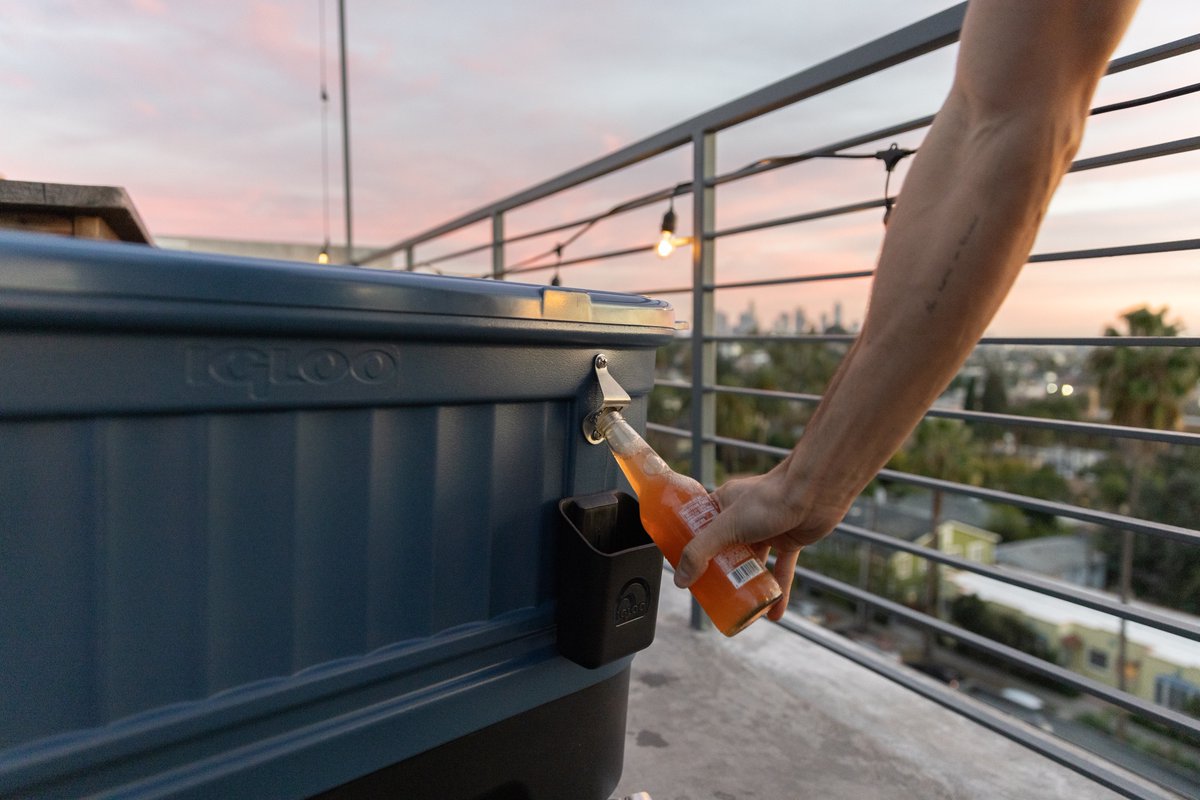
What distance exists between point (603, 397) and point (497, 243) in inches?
112

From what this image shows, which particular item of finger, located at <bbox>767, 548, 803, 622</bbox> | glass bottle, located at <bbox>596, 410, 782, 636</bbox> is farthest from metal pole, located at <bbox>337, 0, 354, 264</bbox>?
finger, located at <bbox>767, 548, 803, 622</bbox>

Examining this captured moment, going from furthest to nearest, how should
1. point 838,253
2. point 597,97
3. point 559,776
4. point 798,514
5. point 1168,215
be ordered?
point 1168,215 < point 838,253 < point 597,97 < point 559,776 < point 798,514

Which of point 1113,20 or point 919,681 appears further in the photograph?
point 919,681

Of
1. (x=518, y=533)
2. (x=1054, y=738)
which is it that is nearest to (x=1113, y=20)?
(x=518, y=533)

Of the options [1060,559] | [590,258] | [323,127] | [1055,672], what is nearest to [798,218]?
[590,258]

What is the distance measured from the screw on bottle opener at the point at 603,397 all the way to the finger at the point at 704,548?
190 millimetres

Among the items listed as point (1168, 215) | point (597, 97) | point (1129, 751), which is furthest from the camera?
point (1129, 751)

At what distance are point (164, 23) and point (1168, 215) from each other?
80.2 ft

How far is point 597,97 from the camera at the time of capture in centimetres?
488

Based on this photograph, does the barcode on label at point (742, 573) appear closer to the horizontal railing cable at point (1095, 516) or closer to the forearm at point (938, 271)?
the forearm at point (938, 271)

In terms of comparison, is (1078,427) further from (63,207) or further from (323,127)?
(323,127)

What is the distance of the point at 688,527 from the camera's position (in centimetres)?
82

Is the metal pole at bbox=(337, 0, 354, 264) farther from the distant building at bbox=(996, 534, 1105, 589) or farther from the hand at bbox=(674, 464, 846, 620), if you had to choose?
the distant building at bbox=(996, 534, 1105, 589)

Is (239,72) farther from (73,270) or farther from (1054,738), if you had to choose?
(1054,738)
